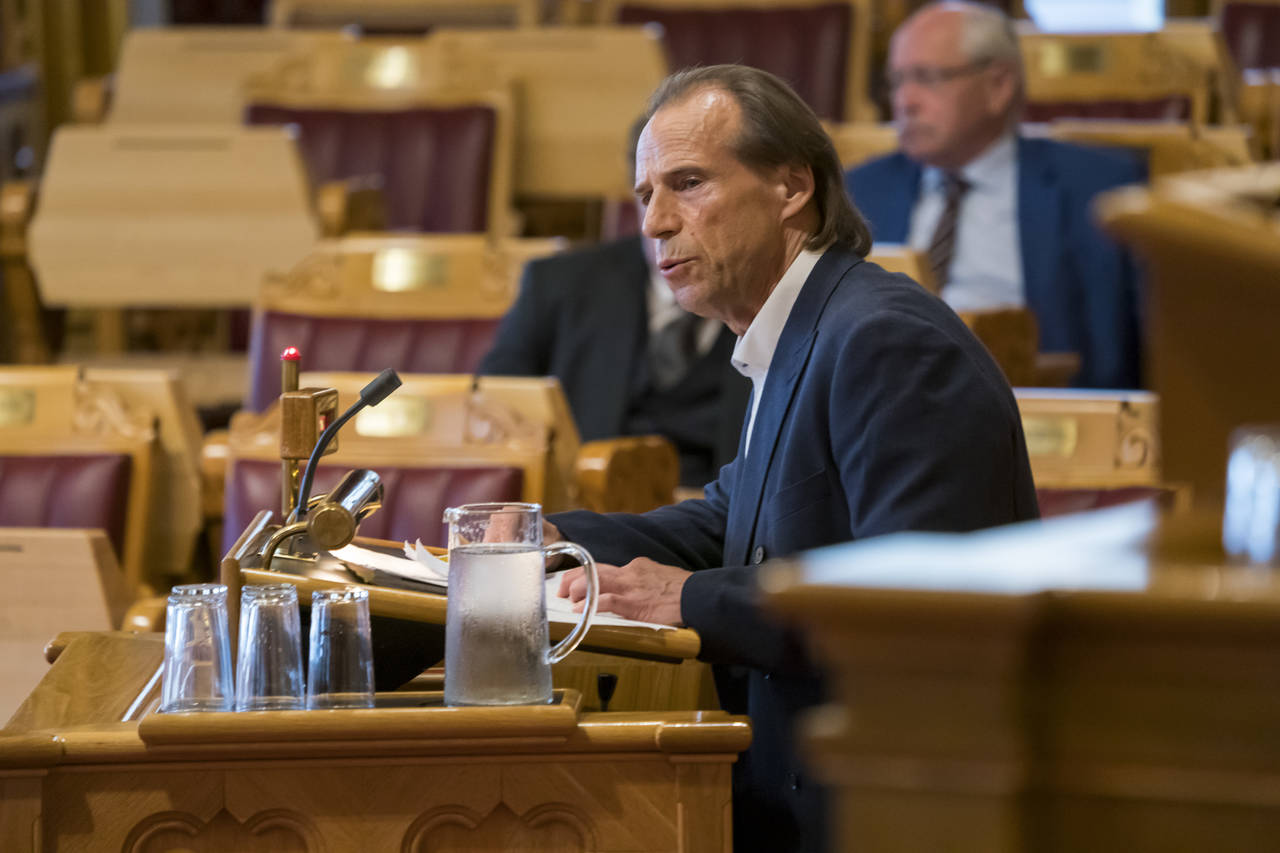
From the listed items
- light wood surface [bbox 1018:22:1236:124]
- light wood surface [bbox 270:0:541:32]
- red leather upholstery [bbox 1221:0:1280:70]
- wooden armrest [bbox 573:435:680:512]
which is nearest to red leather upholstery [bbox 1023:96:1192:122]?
light wood surface [bbox 1018:22:1236:124]

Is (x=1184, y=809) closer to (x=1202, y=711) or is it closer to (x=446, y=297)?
(x=1202, y=711)

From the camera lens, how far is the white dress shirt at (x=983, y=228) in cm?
346

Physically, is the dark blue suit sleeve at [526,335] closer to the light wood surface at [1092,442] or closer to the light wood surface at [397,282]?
the light wood surface at [397,282]

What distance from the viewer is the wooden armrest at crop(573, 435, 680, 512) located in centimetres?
254

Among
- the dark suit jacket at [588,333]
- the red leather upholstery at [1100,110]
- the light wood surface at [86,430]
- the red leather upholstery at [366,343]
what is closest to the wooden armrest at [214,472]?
the light wood surface at [86,430]

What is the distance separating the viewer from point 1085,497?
2.20m

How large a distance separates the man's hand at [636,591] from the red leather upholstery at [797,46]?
11.9 ft

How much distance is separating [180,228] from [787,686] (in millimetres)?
2989

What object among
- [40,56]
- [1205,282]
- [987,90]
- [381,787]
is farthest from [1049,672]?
[40,56]

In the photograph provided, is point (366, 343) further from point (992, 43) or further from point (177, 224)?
point (992, 43)

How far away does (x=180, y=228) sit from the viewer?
163 inches

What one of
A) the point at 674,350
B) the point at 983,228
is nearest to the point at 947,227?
the point at 983,228

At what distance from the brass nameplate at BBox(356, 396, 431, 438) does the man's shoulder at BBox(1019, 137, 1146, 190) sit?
153 cm

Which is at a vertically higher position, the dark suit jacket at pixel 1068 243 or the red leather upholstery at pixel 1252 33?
the red leather upholstery at pixel 1252 33
